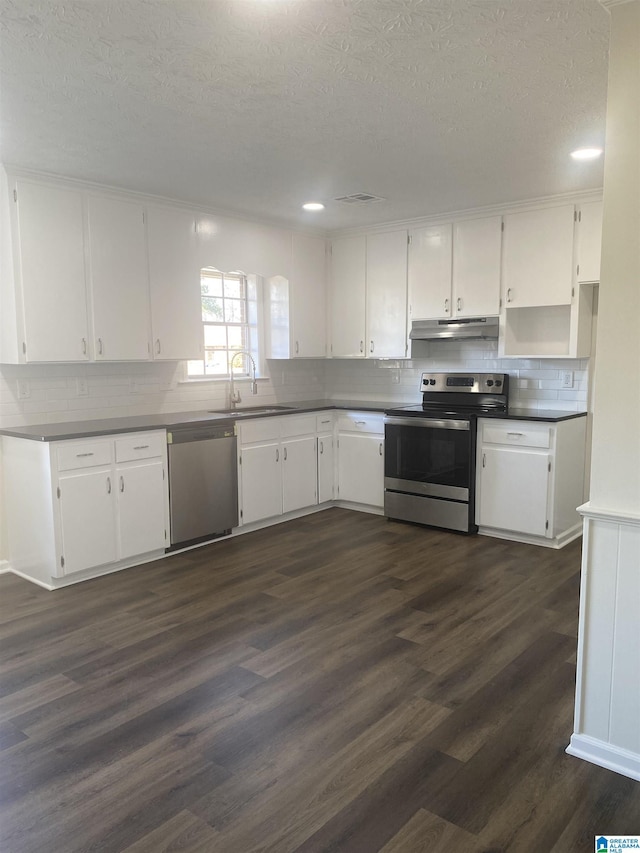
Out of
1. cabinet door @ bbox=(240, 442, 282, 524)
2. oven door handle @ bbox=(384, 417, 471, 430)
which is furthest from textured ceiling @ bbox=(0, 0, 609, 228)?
cabinet door @ bbox=(240, 442, 282, 524)

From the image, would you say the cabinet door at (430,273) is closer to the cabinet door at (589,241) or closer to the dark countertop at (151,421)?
the dark countertop at (151,421)

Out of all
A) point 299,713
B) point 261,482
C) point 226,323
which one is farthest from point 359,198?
point 299,713

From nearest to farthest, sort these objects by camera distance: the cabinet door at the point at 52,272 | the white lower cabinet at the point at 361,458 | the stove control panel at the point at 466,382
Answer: the cabinet door at the point at 52,272 → the stove control panel at the point at 466,382 → the white lower cabinet at the point at 361,458

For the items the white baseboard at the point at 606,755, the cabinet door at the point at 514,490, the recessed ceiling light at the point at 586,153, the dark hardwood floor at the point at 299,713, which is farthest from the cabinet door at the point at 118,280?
the white baseboard at the point at 606,755

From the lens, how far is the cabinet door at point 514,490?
4.46m

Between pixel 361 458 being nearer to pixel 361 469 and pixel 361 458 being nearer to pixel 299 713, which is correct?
pixel 361 469

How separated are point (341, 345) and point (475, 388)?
1.40 metres

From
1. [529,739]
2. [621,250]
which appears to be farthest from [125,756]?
[621,250]

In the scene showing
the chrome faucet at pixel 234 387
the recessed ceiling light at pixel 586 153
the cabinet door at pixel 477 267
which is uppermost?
the recessed ceiling light at pixel 586 153

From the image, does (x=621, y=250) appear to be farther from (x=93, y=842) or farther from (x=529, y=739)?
Answer: (x=93, y=842)

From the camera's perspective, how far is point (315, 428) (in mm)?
5449

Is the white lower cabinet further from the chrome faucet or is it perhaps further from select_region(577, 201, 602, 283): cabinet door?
select_region(577, 201, 602, 283): cabinet door

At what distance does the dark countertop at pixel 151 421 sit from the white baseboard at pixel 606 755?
2496 mm

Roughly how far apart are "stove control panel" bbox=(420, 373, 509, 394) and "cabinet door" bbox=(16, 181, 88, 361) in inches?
109
